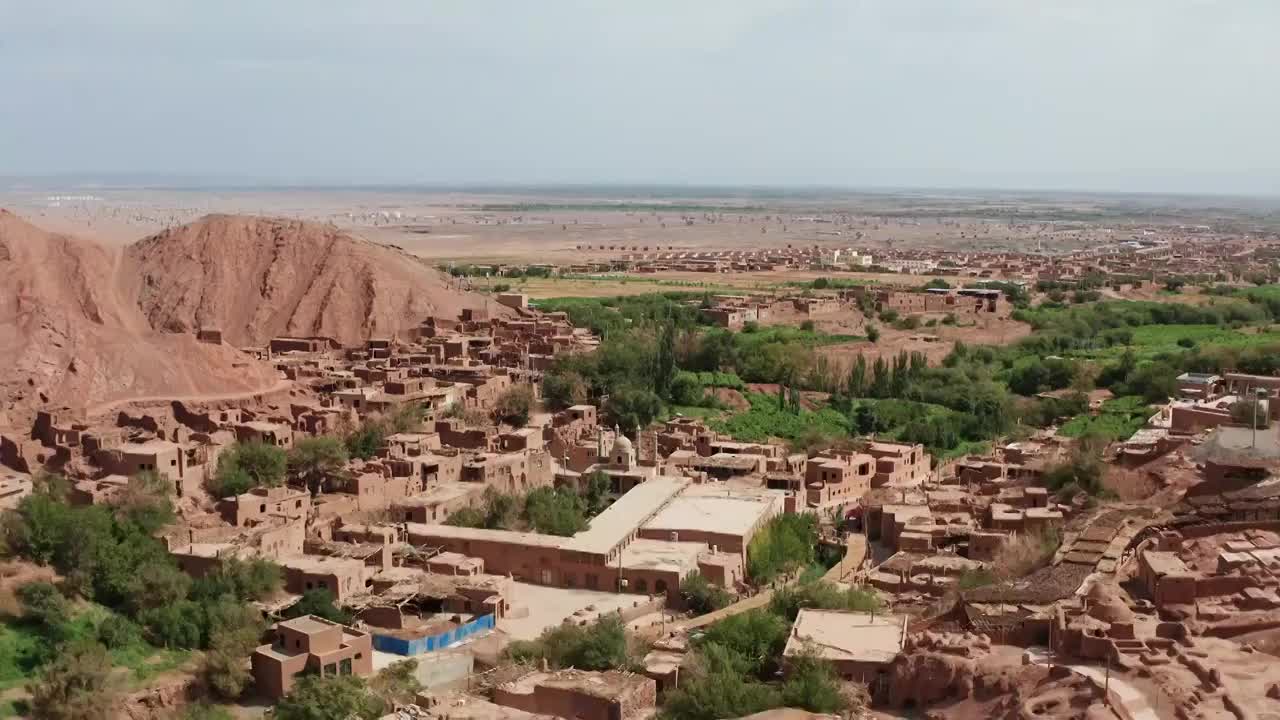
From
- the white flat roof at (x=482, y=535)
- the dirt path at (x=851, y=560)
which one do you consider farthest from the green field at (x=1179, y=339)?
the white flat roof at (x=482, y=535)

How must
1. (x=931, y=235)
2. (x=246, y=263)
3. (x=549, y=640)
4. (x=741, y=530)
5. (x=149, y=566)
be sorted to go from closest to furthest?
(x=549, y=640) < (x=149, y=566) < (x=741, y=530) < (x=246, y=263) < (x=931, y=235)

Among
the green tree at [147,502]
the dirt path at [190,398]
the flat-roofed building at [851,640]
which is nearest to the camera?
the flat-roofed building at [851,640]

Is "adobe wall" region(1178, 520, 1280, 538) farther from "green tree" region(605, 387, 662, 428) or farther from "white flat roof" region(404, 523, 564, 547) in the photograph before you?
"green tree" region(605, 387, 662, 428)

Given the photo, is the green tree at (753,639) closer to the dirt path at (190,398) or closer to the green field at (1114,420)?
the dirt path at (190,398)

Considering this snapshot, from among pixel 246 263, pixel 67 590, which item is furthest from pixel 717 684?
pixel 246 263

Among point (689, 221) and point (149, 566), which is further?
point (689, 221)

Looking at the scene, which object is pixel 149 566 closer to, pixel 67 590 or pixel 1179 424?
pixel 67 590
